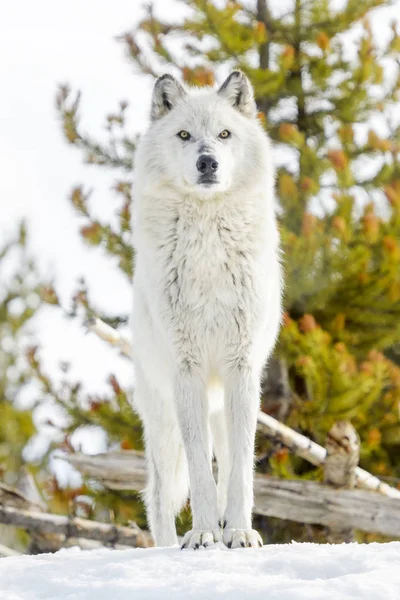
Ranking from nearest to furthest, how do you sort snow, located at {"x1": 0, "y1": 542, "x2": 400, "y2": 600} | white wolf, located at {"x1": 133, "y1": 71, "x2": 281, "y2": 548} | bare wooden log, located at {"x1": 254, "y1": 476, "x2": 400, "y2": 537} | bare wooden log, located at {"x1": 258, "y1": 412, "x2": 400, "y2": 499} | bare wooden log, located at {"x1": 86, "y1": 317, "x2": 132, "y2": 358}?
snow, located at {"x1": 0, "y1": 542, "x2": 400, "y2": 600} → white wolf, located at {"x1": 133, "y1": 71, "x2": 281, "y2": 548} → bare wooden log, located at {"x1": 86, "y1": 317, "x2": 132, "y2": 358} → bare wooden log, located at {"x1": 254, "y1": 476, "x2": 400, "y2": 537} → bare wooden log, located at {"x1": 258, "y1": 412, "x2": 400, "y2": 499}

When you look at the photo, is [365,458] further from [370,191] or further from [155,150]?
[155,150]

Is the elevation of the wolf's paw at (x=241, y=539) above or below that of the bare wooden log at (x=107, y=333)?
below

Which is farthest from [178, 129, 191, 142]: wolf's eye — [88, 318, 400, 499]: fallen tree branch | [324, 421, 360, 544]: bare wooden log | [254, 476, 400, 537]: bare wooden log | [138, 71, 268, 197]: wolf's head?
[254, 476, 400, 537]: bare wooden log

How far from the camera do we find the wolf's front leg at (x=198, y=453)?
374 cm

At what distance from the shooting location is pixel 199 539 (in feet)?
11.8

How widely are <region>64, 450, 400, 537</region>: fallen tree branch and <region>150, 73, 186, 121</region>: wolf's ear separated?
11.9 feet

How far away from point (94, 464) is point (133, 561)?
438cm

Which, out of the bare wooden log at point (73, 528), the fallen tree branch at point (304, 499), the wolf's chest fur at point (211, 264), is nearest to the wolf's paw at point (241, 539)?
the wolf's chest fur at point (211, 264)

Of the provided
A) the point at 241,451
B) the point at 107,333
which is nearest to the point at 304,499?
the point at 107,333

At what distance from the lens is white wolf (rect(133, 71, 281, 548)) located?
13.0 feet

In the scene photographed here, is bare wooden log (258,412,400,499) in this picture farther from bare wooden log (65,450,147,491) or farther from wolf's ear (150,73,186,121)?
wolf's ear (150,73,186,121)

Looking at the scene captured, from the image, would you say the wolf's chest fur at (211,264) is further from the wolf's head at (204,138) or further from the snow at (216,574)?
the snow at (216,574)

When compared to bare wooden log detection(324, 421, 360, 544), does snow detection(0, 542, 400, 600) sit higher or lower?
lower

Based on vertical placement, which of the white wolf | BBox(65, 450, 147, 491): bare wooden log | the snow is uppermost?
the white wolf
